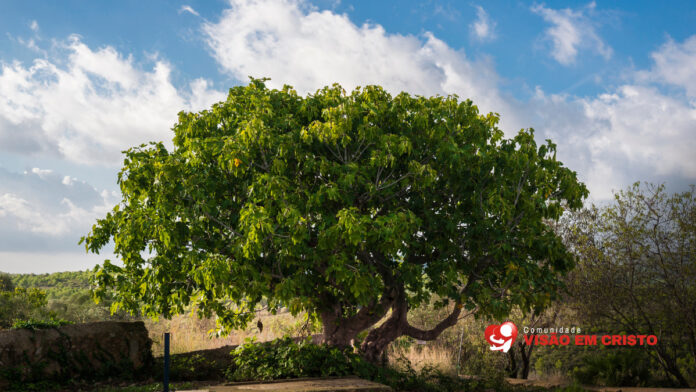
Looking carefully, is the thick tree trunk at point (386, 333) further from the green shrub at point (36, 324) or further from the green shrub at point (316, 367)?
the green shrub at point (36, 324)

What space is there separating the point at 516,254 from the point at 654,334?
5.06 meters

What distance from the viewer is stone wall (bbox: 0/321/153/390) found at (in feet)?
35.4

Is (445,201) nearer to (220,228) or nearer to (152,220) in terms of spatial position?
(220,228)


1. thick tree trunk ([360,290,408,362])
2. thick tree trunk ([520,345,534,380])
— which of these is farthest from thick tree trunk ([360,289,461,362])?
thick tree trunk ([520,345,534,380])

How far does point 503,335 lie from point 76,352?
11100 mm

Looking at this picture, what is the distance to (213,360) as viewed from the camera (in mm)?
13203

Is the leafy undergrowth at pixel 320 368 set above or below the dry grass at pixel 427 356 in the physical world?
above

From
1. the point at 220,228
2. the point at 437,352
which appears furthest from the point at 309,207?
the point at 437,352

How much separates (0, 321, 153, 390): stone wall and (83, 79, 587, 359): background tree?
1.17m

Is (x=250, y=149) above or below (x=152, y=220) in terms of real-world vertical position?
above

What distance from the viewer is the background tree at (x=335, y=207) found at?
9.62 m

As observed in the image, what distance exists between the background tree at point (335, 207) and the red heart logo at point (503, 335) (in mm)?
3751

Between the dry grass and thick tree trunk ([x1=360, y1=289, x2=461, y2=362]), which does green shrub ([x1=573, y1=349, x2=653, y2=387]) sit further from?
thick tree trunk ([x1=360, y1=289, x2=461, y2=362])

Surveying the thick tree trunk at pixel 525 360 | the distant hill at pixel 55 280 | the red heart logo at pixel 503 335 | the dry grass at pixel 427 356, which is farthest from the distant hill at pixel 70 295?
the thick tree trunk at pixel 525 360
